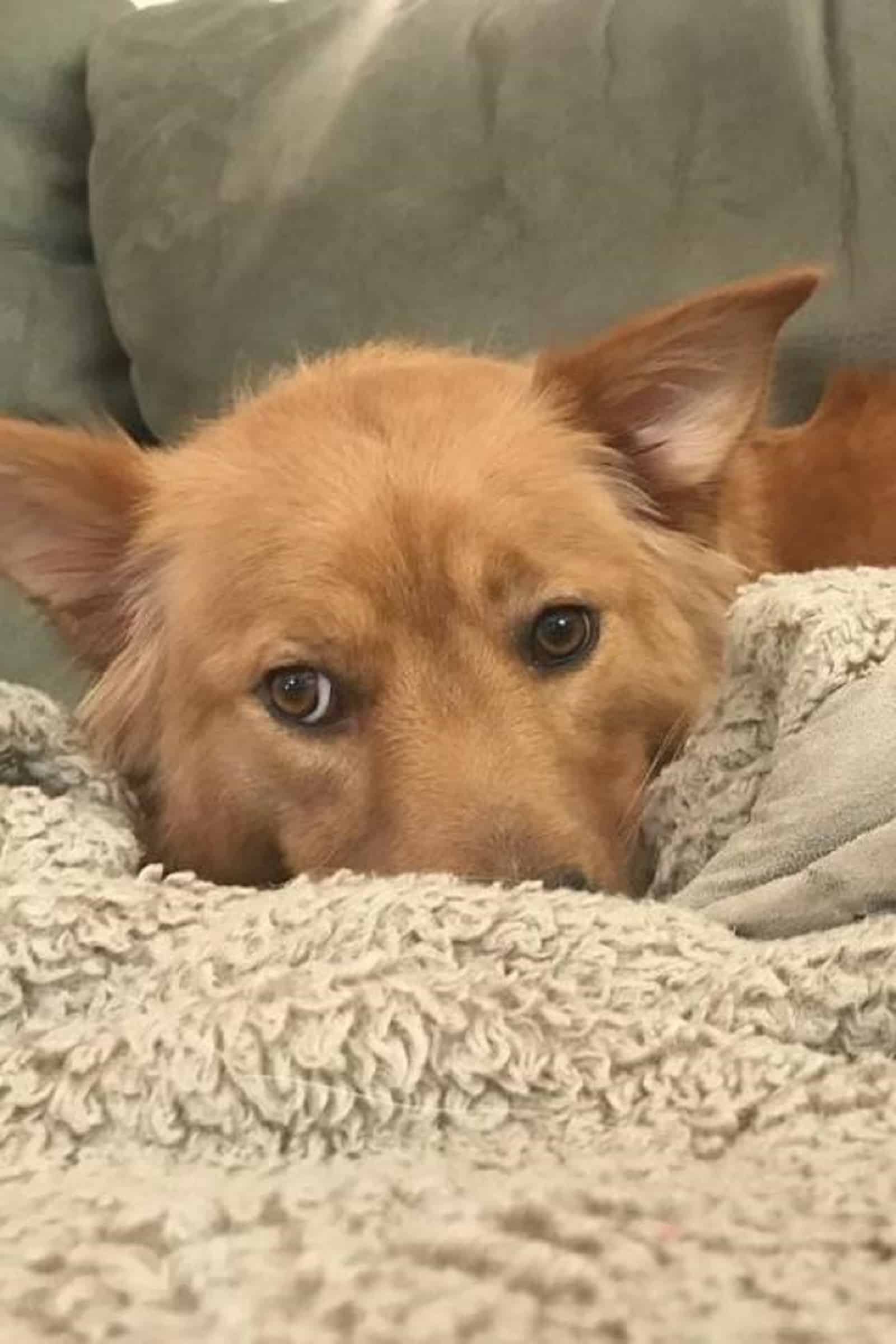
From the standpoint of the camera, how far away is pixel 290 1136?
89cm

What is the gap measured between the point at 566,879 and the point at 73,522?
0.69m

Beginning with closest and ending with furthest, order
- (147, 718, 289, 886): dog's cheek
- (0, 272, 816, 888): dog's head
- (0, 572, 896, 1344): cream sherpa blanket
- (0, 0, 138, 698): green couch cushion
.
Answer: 1. (0, 572, 896, 1344): cream sherpa blanket
2. (0, 272, 816, 888): dog's head
3. (147, 718, 289, 886): dog's cheek
4. (0, 0, 138, 698): green couch cushion

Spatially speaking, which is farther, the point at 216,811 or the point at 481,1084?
the point at 216,811

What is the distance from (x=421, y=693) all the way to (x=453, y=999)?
50 cm

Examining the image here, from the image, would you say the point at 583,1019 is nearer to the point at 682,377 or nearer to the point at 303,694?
the point at 303,694

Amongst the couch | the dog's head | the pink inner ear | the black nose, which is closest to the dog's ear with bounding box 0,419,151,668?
the dog's head

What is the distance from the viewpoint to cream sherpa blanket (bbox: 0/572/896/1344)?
0.68 metres

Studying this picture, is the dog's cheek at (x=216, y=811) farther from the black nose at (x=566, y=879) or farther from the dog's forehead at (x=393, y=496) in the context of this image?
the black nose at (x=566, y=879)

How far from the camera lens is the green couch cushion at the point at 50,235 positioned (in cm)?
268

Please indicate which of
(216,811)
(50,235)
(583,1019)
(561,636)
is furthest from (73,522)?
(50,235)

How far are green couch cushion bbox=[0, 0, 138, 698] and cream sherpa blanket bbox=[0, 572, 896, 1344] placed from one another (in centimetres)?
156

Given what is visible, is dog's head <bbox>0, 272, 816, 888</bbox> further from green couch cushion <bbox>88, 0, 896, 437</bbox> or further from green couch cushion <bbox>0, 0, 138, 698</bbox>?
green couch cushion <bbox>0, 0, 138, 698</bbox>

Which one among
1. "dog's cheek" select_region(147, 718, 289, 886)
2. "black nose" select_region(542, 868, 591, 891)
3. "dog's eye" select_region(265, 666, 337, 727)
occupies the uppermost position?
"dog's eye" select_region(265, 666, 337, 727)

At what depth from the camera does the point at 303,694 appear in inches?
57.9
